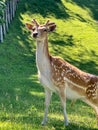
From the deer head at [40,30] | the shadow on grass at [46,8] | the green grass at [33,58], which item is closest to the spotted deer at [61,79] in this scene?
the deer head at [40,30]

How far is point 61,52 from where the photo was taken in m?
39.3

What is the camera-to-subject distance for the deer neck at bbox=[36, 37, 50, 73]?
43.9ft

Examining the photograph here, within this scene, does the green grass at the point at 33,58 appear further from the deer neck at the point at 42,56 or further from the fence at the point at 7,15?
the deer neck at the point at 42,56

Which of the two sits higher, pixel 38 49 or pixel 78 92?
pixel 38 49

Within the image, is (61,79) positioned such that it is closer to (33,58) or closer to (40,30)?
(40,30)

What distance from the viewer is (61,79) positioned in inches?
518

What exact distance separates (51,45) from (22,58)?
5527 mm

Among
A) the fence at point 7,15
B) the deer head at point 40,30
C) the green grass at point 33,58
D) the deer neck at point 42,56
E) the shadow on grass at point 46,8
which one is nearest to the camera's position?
the deer head at point 40,30

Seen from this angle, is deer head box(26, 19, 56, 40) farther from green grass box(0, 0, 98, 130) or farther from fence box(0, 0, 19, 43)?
fence box(0, 0, 19, 43)

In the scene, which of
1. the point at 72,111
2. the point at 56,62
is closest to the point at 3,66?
the point at 72,111

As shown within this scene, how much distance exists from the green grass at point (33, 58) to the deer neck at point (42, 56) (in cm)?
Result: 133

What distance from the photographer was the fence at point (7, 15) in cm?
3912

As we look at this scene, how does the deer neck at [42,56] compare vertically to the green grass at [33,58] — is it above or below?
above

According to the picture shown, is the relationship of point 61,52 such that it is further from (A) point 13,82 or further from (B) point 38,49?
(B) point 38,49
